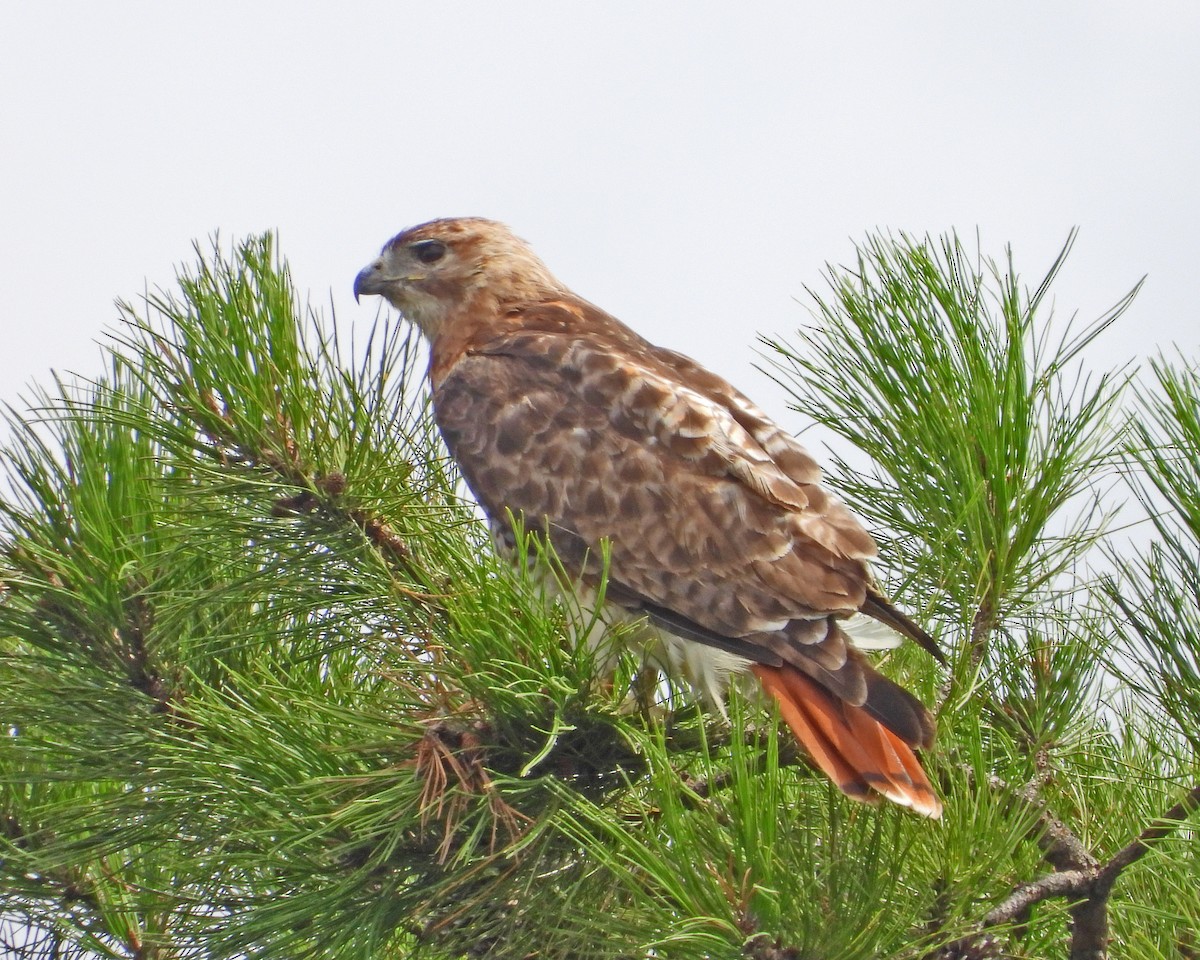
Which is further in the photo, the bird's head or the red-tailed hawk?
the bird's head

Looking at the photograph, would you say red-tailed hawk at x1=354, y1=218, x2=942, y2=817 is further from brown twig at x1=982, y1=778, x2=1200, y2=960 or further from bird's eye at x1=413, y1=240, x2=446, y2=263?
bird's eye at x1=413, y1=240, x2=446, y2=263

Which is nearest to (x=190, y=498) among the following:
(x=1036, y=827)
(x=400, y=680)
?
(x=400, y=680)

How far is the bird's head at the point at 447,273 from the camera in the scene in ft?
12.5

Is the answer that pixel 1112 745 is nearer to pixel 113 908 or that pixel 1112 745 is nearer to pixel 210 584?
pixel 210 584

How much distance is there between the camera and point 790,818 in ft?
6.00

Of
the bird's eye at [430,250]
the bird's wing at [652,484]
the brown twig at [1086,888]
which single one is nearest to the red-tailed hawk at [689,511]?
the bird's wing at [652,484]

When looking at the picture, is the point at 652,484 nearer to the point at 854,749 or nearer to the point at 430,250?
the point at 854,749

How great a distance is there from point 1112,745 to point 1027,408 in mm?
593

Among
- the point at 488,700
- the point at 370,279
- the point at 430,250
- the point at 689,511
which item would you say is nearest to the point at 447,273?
the point at 430,250

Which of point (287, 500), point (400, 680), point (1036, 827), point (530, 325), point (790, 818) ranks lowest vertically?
point (1036, 827)

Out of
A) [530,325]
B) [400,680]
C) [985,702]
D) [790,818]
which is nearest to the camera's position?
[790,818]

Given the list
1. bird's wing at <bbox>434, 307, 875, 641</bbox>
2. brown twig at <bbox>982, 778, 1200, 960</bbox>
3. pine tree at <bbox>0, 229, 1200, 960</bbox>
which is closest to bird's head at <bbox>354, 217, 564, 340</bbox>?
bird's wing at <bbox>434, 307, 875, 641</bbox>

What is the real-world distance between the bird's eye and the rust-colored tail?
191cm

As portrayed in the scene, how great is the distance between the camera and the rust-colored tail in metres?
1.95
